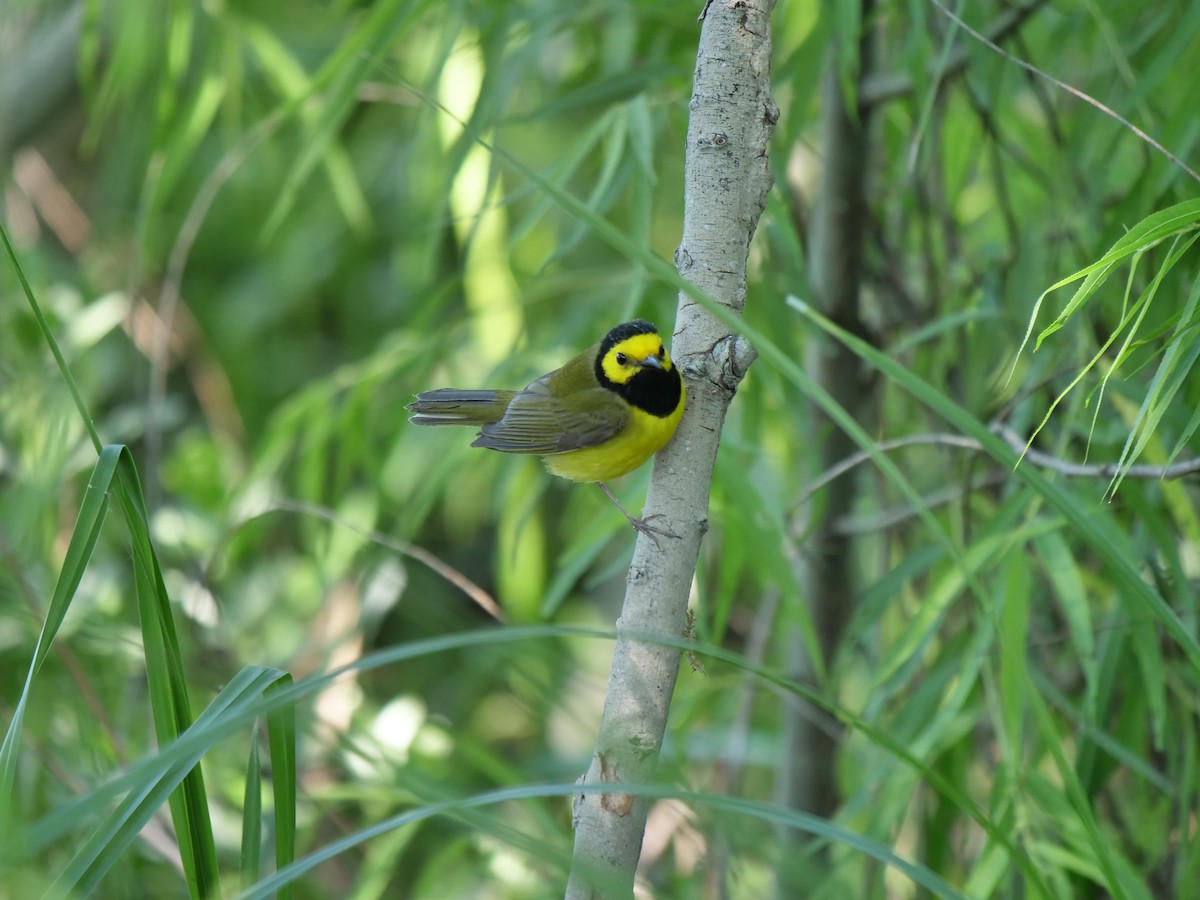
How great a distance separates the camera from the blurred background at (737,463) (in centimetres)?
167

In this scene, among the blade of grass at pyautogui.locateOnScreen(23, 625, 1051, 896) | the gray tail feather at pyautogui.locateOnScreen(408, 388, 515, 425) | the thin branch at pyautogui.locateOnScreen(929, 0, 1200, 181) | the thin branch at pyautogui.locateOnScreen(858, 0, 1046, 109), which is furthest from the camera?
the gray tail feather at pyautogui.locateOnScreen(408, 388, 515, 425)

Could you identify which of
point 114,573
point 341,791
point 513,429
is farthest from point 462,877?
point 114,573

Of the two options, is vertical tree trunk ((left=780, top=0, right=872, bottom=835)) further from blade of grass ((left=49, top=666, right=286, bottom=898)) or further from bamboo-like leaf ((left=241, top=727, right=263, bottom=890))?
blade of grass ((left=49, top=666, right=286, bottom=898))

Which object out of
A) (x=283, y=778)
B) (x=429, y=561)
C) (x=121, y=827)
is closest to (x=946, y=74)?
(x=429, y=561)

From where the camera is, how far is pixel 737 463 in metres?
1.86

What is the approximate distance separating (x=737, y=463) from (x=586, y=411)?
0.26m

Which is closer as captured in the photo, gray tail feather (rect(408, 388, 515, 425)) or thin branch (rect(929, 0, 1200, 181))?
thin branch (rect(929, 0, 1200, 181))

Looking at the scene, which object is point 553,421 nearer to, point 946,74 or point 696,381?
point 696,381

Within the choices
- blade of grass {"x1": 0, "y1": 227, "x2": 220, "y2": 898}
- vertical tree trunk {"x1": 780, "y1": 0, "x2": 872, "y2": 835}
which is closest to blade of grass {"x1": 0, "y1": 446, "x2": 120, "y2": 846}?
blade of grass {"x1": 0, "y1": 227, "x2": 220, "y2": 898}

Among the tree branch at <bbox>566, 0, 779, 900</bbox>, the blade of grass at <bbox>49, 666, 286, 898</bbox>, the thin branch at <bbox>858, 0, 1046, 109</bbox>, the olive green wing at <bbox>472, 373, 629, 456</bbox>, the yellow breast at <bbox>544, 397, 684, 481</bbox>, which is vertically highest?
the thin branch at <bbox>858, 0, 1046, 109</bbox>

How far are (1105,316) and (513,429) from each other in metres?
0.98

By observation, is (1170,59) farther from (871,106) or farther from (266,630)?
(266,630)

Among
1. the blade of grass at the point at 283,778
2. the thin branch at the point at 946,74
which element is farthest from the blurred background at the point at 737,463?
the blade of grass at the point at 283,778

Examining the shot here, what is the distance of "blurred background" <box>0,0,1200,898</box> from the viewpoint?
5.47ft
